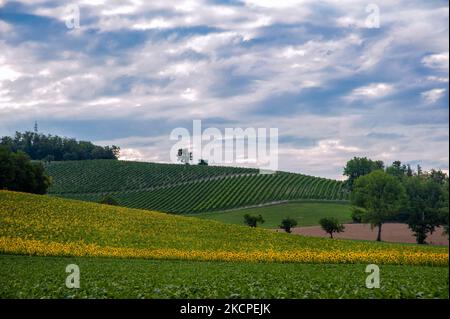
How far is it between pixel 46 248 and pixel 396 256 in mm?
30436

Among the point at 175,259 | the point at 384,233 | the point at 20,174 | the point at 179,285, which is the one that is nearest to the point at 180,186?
the point at 20,174

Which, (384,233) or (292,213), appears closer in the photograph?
(384,233)

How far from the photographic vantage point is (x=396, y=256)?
49.6 metres

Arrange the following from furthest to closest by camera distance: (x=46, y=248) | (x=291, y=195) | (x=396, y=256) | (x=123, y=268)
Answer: (x=291, y=195) < (x=396, y=256) < (x=46, y=248) < (x=123, y=268)

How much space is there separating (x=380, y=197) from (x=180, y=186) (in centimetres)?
6424

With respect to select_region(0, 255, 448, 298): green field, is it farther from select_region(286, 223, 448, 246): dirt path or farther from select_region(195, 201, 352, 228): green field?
select_region(195, 201, 352, 228): green field

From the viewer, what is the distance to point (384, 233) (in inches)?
3725

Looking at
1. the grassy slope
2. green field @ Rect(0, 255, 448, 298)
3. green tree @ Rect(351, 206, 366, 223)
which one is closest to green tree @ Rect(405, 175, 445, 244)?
green tree @ Rect(351, 206, 366, 223)

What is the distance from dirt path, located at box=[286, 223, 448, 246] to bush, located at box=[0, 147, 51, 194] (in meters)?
44.5

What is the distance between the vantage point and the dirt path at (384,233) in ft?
289

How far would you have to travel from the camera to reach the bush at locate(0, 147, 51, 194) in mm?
90750

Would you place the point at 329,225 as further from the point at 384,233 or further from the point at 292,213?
the point at 292,213
